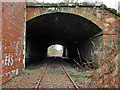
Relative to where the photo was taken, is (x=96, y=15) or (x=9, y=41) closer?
(x=9, y=41)

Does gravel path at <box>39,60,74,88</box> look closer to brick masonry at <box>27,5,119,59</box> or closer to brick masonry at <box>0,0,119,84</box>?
brick masonry at <box>0,0,119,84</box>

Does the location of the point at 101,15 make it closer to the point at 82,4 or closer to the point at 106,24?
the point at 106,24

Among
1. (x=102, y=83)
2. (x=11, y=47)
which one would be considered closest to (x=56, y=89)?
(x=102, y=83)

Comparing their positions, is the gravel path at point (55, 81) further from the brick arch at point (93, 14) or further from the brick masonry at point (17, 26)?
the brick arch at point (93, 14)

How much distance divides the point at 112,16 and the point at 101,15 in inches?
26.4

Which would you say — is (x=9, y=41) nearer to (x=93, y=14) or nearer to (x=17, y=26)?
(x=17, y=26)

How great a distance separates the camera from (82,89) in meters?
3.77

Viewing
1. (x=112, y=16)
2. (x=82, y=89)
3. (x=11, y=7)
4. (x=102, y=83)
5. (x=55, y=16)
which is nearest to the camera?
(x=102, y=83)

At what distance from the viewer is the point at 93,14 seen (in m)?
6.87

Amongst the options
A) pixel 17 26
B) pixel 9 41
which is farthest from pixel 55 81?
pixel 17 26

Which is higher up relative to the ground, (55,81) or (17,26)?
(17,26)

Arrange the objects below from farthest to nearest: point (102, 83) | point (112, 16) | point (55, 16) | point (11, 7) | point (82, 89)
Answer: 1. point (55, 16)
2. point (112, 16)
3. point (11, 7)
4. point (82, 89)
5. point (102, 83)

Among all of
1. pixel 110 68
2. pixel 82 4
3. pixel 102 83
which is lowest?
pixel 102 83

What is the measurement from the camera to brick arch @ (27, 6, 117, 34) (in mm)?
6789
